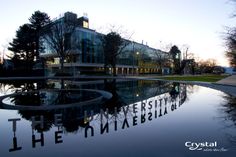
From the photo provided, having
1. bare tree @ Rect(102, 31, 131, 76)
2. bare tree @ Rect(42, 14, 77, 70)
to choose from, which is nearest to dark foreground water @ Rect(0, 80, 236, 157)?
bare tree @ Rect(42, 14, 77, 70)

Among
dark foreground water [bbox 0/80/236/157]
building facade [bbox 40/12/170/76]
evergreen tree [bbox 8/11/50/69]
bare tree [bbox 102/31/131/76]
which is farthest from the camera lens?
building facade [bbox 40/12/170/76]

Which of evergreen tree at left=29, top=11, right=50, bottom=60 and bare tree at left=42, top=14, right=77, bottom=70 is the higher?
evergreen tree at left=29, top=11, right=50, bottom=60

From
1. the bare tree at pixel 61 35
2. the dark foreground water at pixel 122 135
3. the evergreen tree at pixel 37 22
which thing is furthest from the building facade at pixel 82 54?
the dark foreground water at pixel 122 135

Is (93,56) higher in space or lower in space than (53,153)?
higher

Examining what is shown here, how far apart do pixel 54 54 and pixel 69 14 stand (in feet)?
57.2

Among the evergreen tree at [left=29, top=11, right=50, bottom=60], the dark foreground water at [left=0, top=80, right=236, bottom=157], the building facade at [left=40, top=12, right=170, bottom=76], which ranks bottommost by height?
the dark foreground water at [left=0, top=80, right=236, bottom=157]

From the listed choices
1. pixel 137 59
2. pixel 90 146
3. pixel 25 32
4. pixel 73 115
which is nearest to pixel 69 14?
pixel 25 32

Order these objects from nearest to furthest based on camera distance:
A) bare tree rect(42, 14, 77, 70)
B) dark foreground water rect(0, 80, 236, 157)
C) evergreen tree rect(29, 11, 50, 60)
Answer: dark foreground water rect(0, 80, 236, 157)
bare tree rect(42, 14, 77, 70)
evergreen tree rect(29, 11, 50, 60)

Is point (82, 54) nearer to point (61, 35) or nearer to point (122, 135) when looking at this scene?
point (61, 35)

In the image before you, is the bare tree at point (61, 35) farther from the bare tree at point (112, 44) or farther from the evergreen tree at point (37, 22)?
the bare tree at point (112, 44)

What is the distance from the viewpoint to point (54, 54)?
82.5 metres

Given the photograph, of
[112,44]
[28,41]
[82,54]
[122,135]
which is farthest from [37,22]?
[122,135]

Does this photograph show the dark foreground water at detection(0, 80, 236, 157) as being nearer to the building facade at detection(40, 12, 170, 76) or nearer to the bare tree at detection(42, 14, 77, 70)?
the bare tree at detection(42, 14, 77, 70)

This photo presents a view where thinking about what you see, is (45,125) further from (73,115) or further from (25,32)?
(25,32)
